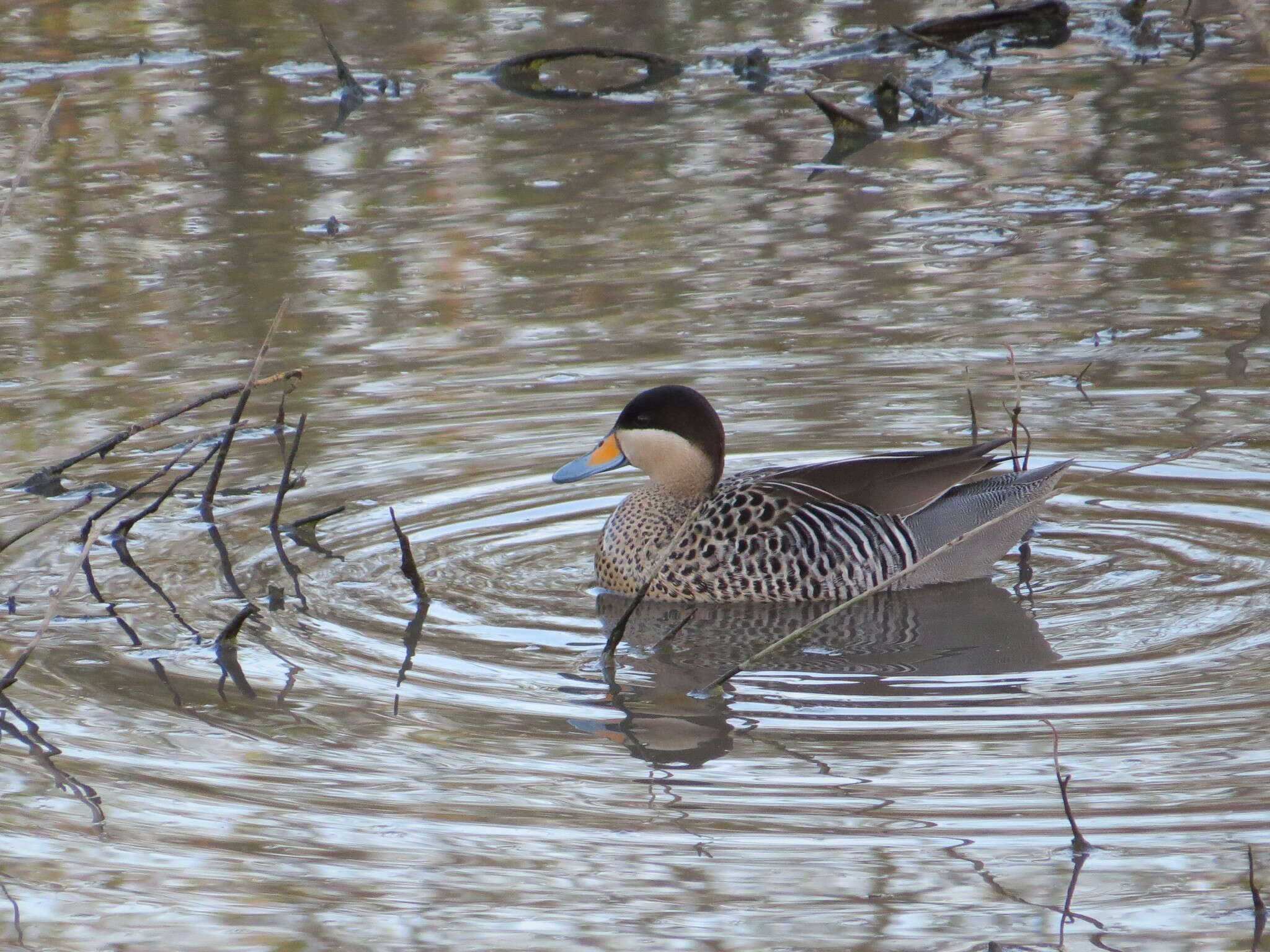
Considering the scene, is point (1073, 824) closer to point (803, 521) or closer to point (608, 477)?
point (803, 521)

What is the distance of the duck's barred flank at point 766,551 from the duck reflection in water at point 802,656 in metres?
0.07

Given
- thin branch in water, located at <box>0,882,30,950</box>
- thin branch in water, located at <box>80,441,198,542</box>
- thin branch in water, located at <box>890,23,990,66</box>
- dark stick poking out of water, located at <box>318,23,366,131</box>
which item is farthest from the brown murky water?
dark stick poking out of water, located at <box>318,23,366,131</box>

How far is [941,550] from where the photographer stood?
5.83 m

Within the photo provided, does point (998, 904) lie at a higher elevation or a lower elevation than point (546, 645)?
higher

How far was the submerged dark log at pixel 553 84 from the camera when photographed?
45.0ft

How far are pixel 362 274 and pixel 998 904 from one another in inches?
269

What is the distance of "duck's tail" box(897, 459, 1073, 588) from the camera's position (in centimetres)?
703

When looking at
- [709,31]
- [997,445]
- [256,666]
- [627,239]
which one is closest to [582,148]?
[627,239]

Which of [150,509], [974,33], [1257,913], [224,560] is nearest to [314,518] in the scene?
[224,560]

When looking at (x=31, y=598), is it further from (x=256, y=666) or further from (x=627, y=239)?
(x=627, y=239)

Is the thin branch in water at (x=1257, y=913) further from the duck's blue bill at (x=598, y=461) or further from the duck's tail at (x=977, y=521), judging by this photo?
the duck's blue bill at (x=598, y=461)

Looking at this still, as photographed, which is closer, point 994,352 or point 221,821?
point 221,821

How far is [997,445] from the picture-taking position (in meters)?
7.00

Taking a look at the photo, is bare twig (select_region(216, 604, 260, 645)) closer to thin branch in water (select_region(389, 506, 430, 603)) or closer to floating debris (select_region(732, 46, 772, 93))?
thin branch in water (select_region(389, 506, 430, 603))
